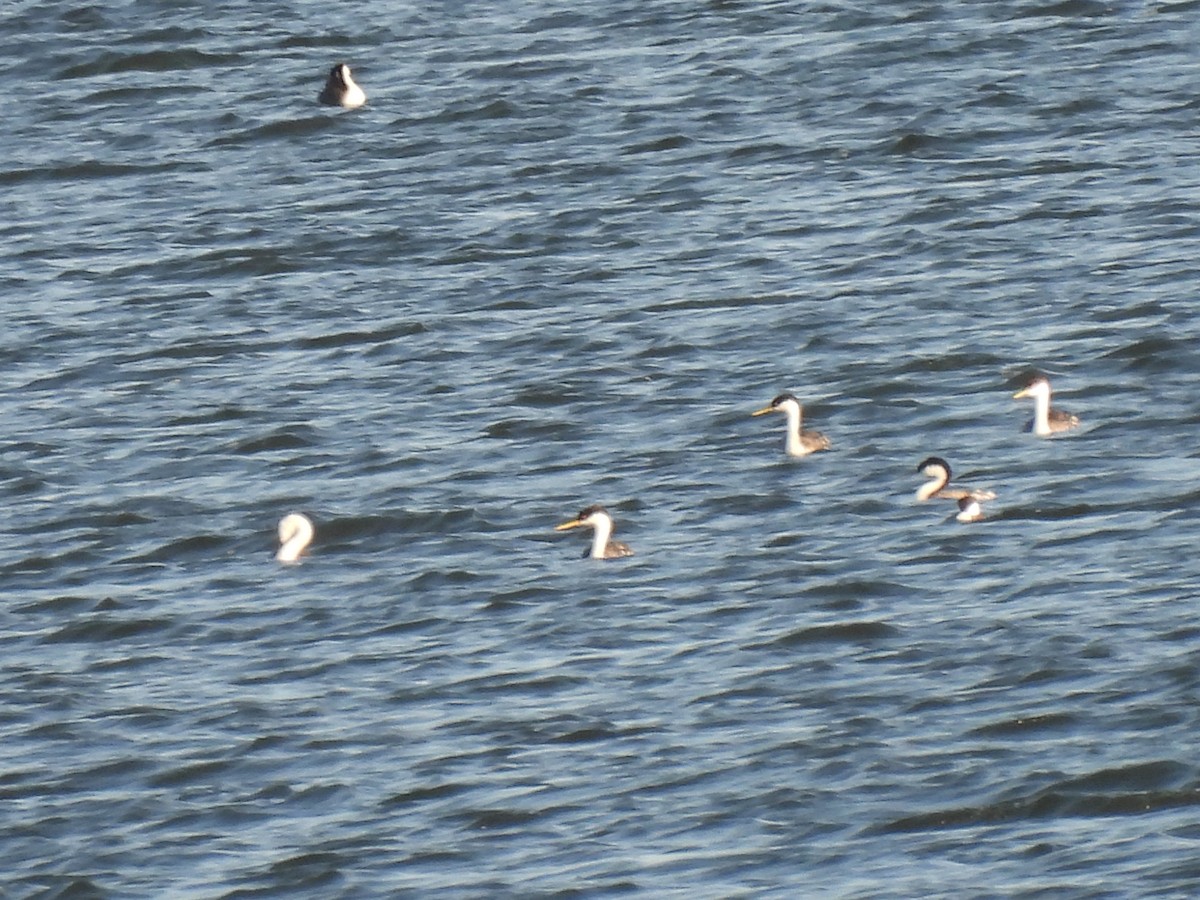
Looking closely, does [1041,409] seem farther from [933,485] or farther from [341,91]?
[341,91]

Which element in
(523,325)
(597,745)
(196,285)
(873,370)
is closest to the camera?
(597,745)

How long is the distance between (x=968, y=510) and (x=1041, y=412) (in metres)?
1.66

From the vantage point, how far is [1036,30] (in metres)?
31.9

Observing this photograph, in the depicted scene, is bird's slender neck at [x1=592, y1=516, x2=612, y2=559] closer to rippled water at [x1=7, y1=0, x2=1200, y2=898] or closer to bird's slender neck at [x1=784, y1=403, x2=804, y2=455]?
rippled water at [x1=7, y1=0, x2=1200, y2=898]

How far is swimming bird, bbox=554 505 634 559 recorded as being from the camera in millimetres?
19500

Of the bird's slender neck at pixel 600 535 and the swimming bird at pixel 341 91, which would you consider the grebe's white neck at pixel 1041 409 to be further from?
the swimming bird at pixel 341 91

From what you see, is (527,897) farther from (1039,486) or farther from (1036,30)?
(1036,30)

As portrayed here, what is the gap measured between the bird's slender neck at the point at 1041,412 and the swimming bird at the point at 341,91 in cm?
1143

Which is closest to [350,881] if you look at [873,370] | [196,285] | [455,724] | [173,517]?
[455,724]

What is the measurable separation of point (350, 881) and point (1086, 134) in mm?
14972

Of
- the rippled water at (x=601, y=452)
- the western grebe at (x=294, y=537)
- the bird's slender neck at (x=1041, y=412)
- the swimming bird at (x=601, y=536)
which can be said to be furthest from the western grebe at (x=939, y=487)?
the western grebe at (x=294, y=537)

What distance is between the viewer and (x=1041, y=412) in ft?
68.7

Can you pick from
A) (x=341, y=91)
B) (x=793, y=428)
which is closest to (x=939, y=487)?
(x=793, y=428)

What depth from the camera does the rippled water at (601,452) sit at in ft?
52.3
